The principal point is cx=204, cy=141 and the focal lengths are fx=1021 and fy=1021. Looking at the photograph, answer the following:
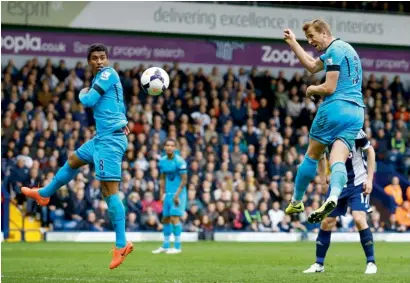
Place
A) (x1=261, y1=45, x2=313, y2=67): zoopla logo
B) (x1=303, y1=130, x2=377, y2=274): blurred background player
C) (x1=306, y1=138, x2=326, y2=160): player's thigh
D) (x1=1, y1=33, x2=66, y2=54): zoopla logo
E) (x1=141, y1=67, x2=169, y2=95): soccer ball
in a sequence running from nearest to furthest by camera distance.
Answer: (x1=306, y1=138, x2=326, y2=160): player's thigh, (x1=141, y1=67, x2=169, y2=95): soccer ball, (x1=303, y1=130, x2=377, y2=274): blurred background player, (x1=1, y1=33, x2=66, y2=54): zoopla logo, (x1=261, y1=45, x2=313, y2=67): zoopla logo

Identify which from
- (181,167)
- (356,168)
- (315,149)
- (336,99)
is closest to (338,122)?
(336,99)

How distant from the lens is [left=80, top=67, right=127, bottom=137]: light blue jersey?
12047 millimetres

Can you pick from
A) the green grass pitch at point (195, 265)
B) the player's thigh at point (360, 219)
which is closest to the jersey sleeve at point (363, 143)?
the player's thigh at point (360, 219)

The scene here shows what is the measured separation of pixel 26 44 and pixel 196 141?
5.74 metres

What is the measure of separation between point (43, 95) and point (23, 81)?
31.5 inches

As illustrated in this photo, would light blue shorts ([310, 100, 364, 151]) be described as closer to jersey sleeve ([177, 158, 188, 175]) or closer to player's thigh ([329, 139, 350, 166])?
player's thigh ([329, 139, 350, 166])

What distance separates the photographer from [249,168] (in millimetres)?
28266

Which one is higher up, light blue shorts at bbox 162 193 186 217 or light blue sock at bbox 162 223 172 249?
light blue shorts at bbox 162 193 186 217

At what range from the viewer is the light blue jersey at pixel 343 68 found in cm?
1107

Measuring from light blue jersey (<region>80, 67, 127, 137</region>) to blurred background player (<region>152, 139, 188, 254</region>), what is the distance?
292 inches

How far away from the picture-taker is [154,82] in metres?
13.3

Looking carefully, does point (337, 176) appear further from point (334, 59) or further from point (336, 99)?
point (334, 59)

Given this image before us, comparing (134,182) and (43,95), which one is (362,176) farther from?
(43,95)

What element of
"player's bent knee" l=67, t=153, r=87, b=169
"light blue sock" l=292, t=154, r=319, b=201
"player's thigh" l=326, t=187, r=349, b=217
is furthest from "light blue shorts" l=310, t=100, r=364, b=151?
"player's bent knee" l=67, t=153, r=87, b=169
